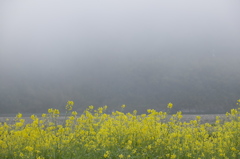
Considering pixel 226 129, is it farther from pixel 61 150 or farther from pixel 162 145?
pixel 61 150

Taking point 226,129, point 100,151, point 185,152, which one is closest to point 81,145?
point 100,151

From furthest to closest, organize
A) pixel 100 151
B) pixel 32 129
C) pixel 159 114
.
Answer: pixel 159 114 < pixel 32 129 < pixel 100 151

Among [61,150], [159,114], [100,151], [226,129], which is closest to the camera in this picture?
[61,150]

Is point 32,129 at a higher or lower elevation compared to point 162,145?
higher

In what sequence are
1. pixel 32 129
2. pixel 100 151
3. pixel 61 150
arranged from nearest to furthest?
1. pixel 61 150
2. pixel 100 151
3. pixel 32 129

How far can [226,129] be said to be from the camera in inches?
428

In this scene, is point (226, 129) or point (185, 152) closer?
point (185, 152)

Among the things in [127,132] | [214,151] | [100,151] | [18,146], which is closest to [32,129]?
[18,146]

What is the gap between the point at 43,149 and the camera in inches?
283

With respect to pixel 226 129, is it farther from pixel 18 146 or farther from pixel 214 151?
pixel 18 146

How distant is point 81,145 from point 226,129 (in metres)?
5.84

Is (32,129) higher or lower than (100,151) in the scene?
higher

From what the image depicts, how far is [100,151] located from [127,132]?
137 cm

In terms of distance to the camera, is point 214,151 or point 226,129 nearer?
point 214,151
